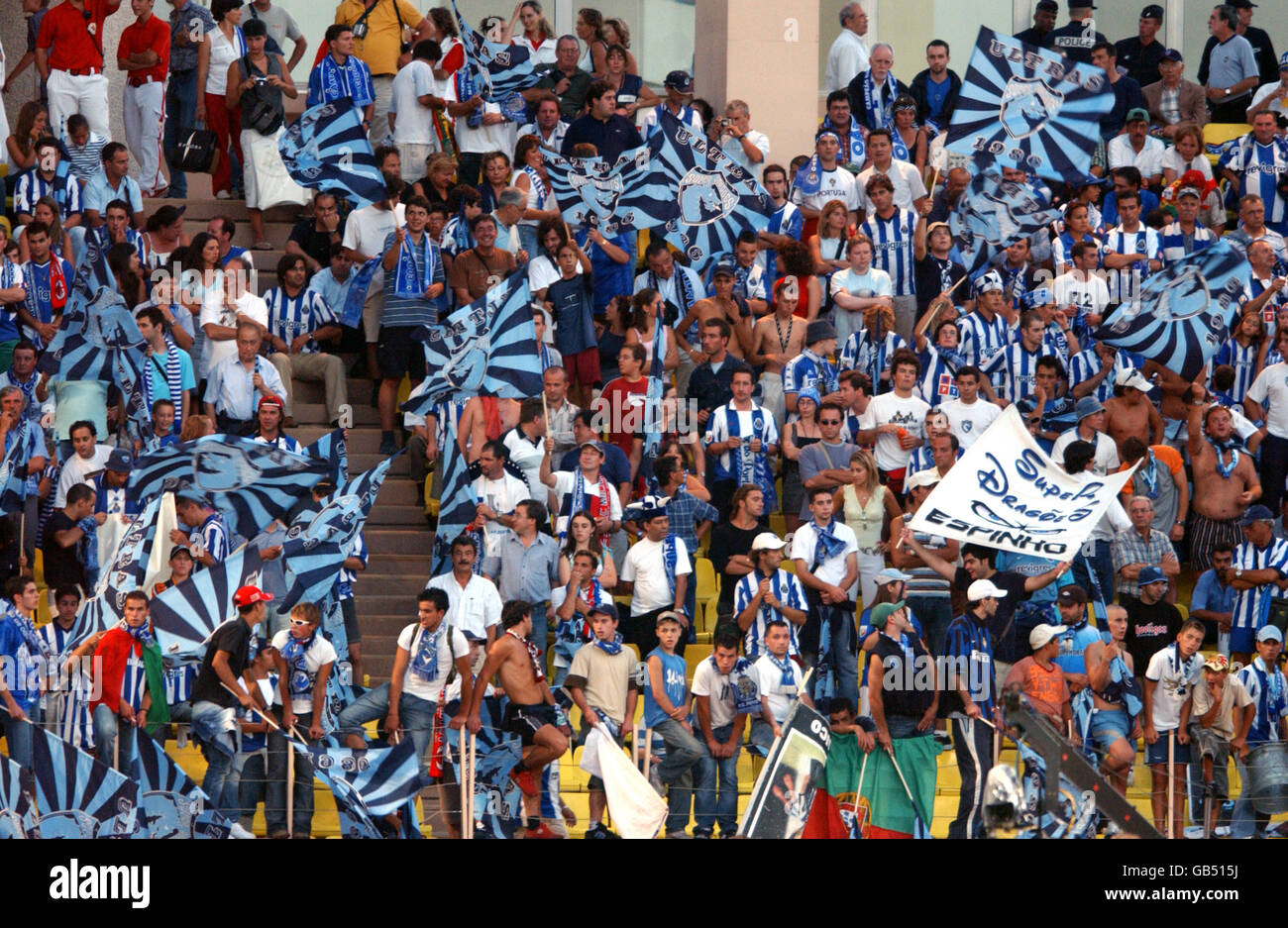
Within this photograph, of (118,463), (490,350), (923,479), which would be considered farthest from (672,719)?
(118,463)

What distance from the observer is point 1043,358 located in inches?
777

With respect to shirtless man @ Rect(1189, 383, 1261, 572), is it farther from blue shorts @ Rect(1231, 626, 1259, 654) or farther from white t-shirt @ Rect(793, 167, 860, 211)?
white t-shirt @ Rect(793, 167, 860, 211)

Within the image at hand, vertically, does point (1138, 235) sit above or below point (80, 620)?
above

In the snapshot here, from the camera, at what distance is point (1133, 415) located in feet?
64.0

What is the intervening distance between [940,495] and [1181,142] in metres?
7.93

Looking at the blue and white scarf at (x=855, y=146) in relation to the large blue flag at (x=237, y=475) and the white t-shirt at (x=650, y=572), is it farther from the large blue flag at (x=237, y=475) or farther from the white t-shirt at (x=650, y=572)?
the large blue flag at (x=237, y=475)

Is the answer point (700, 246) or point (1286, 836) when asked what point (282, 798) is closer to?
point (1286, 836)

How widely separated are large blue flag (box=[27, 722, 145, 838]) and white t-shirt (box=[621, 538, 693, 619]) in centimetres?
446

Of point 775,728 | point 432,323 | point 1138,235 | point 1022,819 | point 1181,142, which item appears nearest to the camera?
point 1022,819

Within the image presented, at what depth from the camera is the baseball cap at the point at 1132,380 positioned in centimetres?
1956

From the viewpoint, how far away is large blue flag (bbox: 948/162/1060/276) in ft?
68.2

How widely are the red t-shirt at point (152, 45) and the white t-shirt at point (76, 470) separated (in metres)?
5.06

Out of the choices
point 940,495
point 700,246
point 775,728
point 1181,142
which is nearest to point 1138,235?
point 1181,142

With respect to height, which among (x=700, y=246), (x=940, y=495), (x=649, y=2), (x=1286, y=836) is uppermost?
(x=649, y=2)
